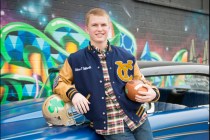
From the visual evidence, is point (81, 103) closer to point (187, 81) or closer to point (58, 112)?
point (58, 112)

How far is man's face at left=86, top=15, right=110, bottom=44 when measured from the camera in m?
2.19

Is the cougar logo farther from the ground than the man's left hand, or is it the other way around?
the cougar logo

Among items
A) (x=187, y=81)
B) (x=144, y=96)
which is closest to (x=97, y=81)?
(x=144, y=96)

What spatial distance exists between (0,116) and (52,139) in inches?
36.1

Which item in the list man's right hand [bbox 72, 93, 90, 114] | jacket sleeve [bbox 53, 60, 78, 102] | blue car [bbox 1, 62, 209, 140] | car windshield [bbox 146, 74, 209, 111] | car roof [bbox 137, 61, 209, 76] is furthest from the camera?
car windshield [bbox 146, 74, 209, 111]

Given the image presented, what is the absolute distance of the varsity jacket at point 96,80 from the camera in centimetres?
221

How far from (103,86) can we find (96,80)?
2.6 inches

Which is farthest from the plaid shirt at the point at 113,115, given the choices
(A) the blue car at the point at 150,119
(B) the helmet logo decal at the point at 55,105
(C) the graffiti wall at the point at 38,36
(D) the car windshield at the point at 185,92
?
(C) the graffiti wall at the point at 38,36

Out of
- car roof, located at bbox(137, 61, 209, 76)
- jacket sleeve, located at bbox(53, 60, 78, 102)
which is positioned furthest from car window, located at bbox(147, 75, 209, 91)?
jacket sleeve, located at bbox(53, 60, 78, 102)

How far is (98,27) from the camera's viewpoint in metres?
2.20

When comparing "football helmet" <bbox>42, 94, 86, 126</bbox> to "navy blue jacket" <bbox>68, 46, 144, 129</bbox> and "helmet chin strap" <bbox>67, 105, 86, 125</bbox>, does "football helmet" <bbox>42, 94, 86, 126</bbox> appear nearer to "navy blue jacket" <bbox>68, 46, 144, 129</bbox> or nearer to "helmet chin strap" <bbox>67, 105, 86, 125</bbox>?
"helmet chin strap" <bbox>67, 105, 86, 125</bbox>

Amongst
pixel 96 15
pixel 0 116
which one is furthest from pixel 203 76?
pixel 0 116

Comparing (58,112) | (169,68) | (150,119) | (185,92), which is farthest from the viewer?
(185,92)

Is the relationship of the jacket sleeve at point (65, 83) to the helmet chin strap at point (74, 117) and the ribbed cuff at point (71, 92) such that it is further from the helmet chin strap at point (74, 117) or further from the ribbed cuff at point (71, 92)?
the helmet chin strap at point (74, 117)
